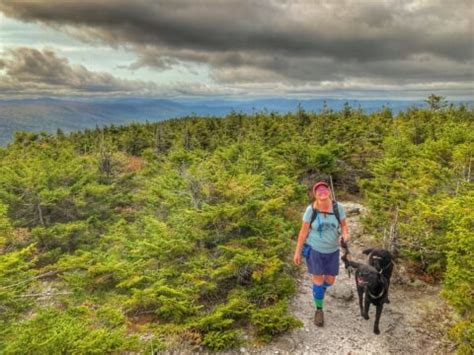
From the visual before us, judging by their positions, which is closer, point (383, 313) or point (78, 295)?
point (383, 313)

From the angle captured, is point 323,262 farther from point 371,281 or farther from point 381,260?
point 381,260

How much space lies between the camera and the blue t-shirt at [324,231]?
20.0 ft

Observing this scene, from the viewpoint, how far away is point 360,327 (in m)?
6.73

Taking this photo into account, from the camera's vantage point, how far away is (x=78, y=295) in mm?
8383

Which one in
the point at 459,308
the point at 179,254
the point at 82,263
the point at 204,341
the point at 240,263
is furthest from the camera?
the point at 82,263

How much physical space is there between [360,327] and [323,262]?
70.1 inches

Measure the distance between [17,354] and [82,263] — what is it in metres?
4.59

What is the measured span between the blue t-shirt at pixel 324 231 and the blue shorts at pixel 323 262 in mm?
98

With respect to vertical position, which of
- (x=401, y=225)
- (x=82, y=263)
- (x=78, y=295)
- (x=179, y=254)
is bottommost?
(x=78, y=295)

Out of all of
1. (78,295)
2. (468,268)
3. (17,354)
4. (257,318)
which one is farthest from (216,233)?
(468,268)

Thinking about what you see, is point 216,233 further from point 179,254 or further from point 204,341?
point 204,341

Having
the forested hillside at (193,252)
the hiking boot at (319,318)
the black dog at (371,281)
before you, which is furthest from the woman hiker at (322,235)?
the forested hillside at (193,252)

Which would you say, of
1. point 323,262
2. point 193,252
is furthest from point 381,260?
point 193,252

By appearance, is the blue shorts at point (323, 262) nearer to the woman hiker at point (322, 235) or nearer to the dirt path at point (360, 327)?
the woman hiker at point (322, 235)
